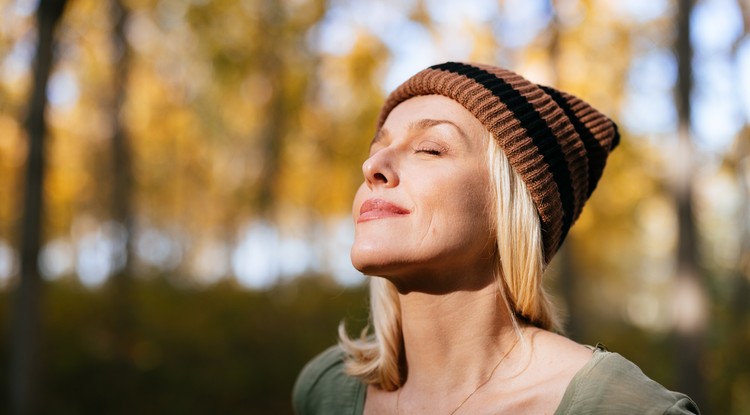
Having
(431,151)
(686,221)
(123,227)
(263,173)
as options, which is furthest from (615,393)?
(263,173)

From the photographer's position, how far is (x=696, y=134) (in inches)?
270

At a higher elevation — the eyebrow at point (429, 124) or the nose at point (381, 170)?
the eyebrow at point (429, 124)

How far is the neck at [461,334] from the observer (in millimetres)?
1894

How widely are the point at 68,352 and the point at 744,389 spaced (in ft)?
29.7

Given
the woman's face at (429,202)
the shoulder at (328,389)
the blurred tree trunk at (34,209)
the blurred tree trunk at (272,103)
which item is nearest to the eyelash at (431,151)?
the woman's face at (429,202)

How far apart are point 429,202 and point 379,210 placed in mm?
134

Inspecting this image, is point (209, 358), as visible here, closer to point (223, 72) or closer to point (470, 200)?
point (223, 72)

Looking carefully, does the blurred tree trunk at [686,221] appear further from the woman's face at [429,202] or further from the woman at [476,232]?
the woman's face at [429,202]

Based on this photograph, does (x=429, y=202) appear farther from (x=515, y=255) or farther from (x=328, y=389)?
(x=328, y=389)

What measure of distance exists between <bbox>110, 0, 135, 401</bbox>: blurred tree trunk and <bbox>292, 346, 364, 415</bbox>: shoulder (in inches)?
237

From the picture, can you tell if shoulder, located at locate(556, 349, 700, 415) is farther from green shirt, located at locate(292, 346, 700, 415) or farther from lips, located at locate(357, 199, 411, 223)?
lips, located at locate(357, 199, 411, 223)

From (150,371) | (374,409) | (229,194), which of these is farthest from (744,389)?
(229,194)

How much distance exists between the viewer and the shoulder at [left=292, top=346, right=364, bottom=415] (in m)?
2.13

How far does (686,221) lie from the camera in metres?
6.62
